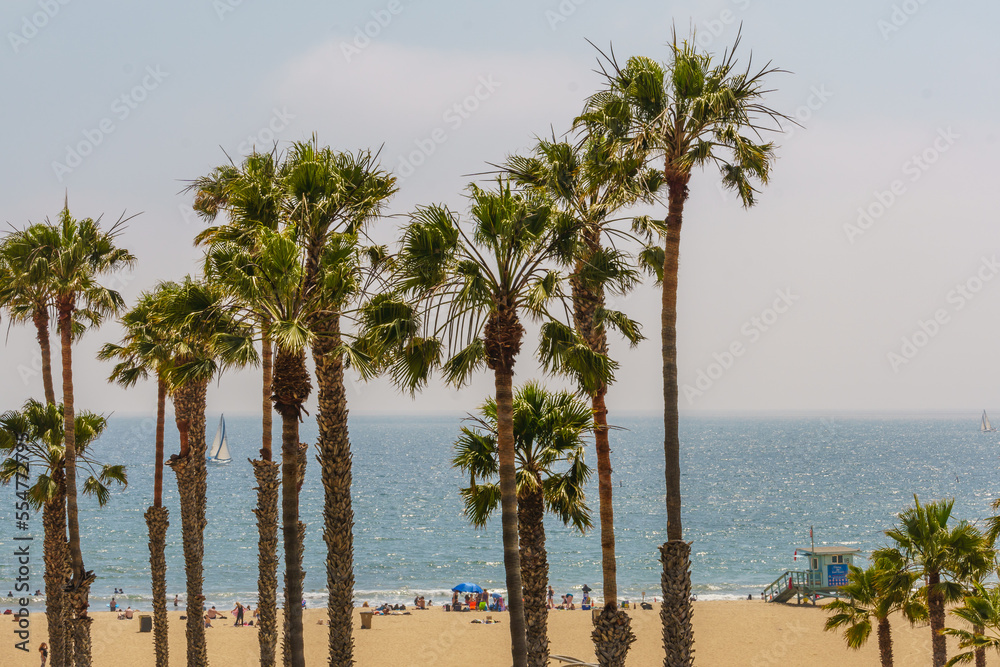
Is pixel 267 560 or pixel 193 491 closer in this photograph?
pixel 267 560

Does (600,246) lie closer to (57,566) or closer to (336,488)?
(336,488)

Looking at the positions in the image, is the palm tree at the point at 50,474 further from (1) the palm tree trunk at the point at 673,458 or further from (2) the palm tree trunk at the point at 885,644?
(2) the palm tree trunk at the point at 885,644

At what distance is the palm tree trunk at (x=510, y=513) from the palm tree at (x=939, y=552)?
39.3ft

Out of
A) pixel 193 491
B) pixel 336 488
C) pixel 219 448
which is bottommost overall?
pixel 219 448

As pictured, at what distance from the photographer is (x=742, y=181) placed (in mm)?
15141

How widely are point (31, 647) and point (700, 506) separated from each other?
100018 millimetres

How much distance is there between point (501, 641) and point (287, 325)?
110ft

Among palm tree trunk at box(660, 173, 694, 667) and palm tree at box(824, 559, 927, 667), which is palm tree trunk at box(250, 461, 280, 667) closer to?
palm tree trunk at box(660, 173, 694, 667)

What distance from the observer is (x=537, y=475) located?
16656 mm

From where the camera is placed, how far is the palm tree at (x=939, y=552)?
20.6m

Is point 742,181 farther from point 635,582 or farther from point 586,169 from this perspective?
point 635,582

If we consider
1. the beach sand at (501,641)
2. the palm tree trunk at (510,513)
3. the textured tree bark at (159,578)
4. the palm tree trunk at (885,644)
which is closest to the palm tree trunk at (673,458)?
the palm tree trunk at (510,513)

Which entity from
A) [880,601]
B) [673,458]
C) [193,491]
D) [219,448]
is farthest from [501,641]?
[219,448]

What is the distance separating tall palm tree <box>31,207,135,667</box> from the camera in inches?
797
